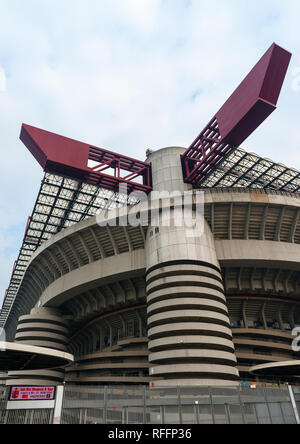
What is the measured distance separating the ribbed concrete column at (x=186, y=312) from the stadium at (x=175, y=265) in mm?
93

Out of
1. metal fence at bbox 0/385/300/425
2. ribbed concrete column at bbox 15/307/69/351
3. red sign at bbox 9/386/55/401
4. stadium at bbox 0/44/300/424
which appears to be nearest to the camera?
red sign at bbox 9/386/55/401

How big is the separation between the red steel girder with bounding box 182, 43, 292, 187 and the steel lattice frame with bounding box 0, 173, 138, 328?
10.7m

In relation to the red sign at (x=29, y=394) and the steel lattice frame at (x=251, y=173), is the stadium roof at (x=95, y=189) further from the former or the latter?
the red sign at (x=29, y=394)

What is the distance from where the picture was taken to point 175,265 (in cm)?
2548

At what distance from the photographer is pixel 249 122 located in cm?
2897

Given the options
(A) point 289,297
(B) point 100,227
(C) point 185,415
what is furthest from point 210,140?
(C) point 185,415

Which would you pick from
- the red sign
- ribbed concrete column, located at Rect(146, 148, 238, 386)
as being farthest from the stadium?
the red sign

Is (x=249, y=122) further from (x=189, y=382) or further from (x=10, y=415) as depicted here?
(x=10, y=415)

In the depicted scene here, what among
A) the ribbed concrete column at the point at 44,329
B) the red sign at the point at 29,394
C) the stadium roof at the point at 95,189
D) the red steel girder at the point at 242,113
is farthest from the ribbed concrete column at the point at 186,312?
the ribbed concrete column at the point at 44,329

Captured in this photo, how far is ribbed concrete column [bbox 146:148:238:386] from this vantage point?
2167 centimetres

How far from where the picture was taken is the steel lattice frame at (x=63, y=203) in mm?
36647

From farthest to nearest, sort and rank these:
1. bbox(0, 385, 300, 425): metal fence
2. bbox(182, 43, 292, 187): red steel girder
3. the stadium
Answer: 1. bbox(182, 43, 292, 187): red steel girder
2. the stadium
3. bbox(0, 385, 300, 425): metal fence

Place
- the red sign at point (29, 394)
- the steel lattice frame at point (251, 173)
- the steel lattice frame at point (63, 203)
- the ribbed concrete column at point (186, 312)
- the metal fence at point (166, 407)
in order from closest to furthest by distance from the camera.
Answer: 1. the red sign at point (29, 394)
2. the metal fence at point (166, 407)
3. the ribbed concrete column at point (186, 312)
4. the steel lattice frame at point (63, 203)
5. the steel lattice frame at point (251, 173)

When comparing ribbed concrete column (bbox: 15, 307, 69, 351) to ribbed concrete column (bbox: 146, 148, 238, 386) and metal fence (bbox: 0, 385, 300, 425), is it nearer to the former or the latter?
ribbed concrete column (bbox: 146, 148, 238, 386)
